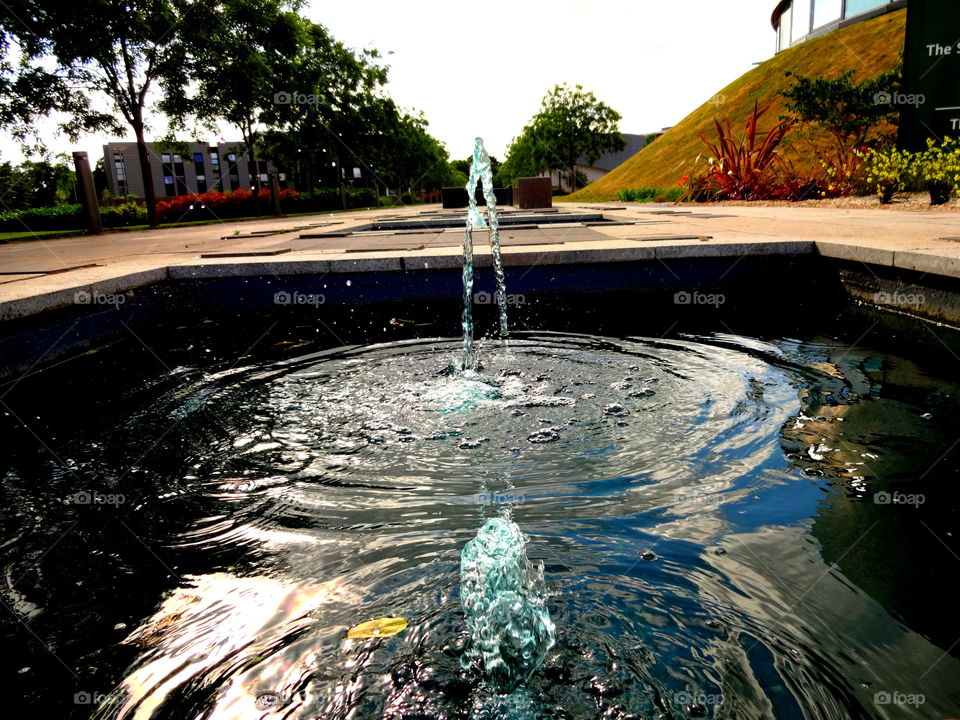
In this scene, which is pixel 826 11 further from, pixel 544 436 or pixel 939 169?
pixel 544 436

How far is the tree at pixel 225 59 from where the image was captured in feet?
54.9

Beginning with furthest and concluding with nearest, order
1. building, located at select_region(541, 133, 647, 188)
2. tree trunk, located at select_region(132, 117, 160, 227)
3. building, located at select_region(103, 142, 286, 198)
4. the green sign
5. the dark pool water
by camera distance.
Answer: building, located at select_region(103, 142, 286, 198)
building, located at select_region(541, 133, 647, 188)
tree trunk, located at select_region(132, 117, 160, 227)
the green sign
the dark pool water

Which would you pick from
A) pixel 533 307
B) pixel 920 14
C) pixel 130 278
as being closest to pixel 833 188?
pixel 920 14

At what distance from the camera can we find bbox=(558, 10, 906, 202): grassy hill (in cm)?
2985

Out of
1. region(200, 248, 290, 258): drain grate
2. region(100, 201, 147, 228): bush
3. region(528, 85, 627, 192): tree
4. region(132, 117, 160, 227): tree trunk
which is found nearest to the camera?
region(200, 248, 290, 258): drain grate

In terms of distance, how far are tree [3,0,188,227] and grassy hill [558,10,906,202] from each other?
22.1 metres

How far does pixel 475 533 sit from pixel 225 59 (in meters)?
19.3

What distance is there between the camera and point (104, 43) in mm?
14875

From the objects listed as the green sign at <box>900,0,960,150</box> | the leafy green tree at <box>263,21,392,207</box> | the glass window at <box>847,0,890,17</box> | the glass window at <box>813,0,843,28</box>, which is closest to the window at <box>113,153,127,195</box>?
the leafy green tree at <box>263,21,392,207</box>

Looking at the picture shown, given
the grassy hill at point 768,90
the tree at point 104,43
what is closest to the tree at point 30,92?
the tree at point 104,43

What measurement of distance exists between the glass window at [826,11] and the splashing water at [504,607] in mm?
46384

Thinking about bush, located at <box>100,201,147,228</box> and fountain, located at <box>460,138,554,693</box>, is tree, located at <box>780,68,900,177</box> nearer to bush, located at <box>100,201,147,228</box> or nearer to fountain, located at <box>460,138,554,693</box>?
fountain, located at <box>460,138,554,693</box>

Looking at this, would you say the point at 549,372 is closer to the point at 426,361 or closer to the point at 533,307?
the point at 426,361

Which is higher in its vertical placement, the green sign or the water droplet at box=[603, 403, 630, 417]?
the green sign
